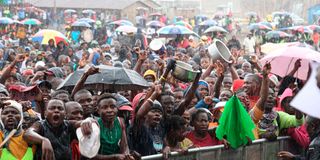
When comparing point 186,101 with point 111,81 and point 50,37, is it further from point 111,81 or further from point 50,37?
point 50,37

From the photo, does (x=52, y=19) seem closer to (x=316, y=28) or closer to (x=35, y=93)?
(x=316, y=28)

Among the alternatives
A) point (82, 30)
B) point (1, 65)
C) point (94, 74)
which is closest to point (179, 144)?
point (94, 74)

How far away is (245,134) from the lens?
26.8 ft

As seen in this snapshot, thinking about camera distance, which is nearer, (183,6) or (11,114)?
(11,114)

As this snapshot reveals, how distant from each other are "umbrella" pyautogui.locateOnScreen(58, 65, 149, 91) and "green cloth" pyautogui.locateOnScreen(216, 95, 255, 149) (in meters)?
1.13

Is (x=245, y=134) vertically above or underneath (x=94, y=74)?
underneath

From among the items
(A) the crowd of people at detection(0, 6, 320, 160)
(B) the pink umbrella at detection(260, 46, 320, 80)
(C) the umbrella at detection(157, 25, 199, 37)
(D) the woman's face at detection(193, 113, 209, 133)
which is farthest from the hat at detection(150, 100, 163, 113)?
(C) the umbrella at detection(157, 25, 199, 37)

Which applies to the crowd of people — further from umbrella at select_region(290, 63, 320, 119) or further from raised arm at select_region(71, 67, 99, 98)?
umbrella at select_region(290, 63, 320, 119)

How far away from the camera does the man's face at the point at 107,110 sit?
23.7 ft

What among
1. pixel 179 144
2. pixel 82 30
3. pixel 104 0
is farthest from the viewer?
pixel 104 0

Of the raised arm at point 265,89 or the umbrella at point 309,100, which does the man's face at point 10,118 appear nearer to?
the umbrella at point 309,100

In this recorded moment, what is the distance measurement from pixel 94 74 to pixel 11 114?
5.80 ft

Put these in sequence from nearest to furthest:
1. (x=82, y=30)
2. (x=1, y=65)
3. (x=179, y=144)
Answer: (x=179, y=144) → (x=1, y=65) → (x=82, y=30)

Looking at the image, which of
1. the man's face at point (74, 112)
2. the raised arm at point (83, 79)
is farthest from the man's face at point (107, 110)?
the raised arm at point (83, 79)
